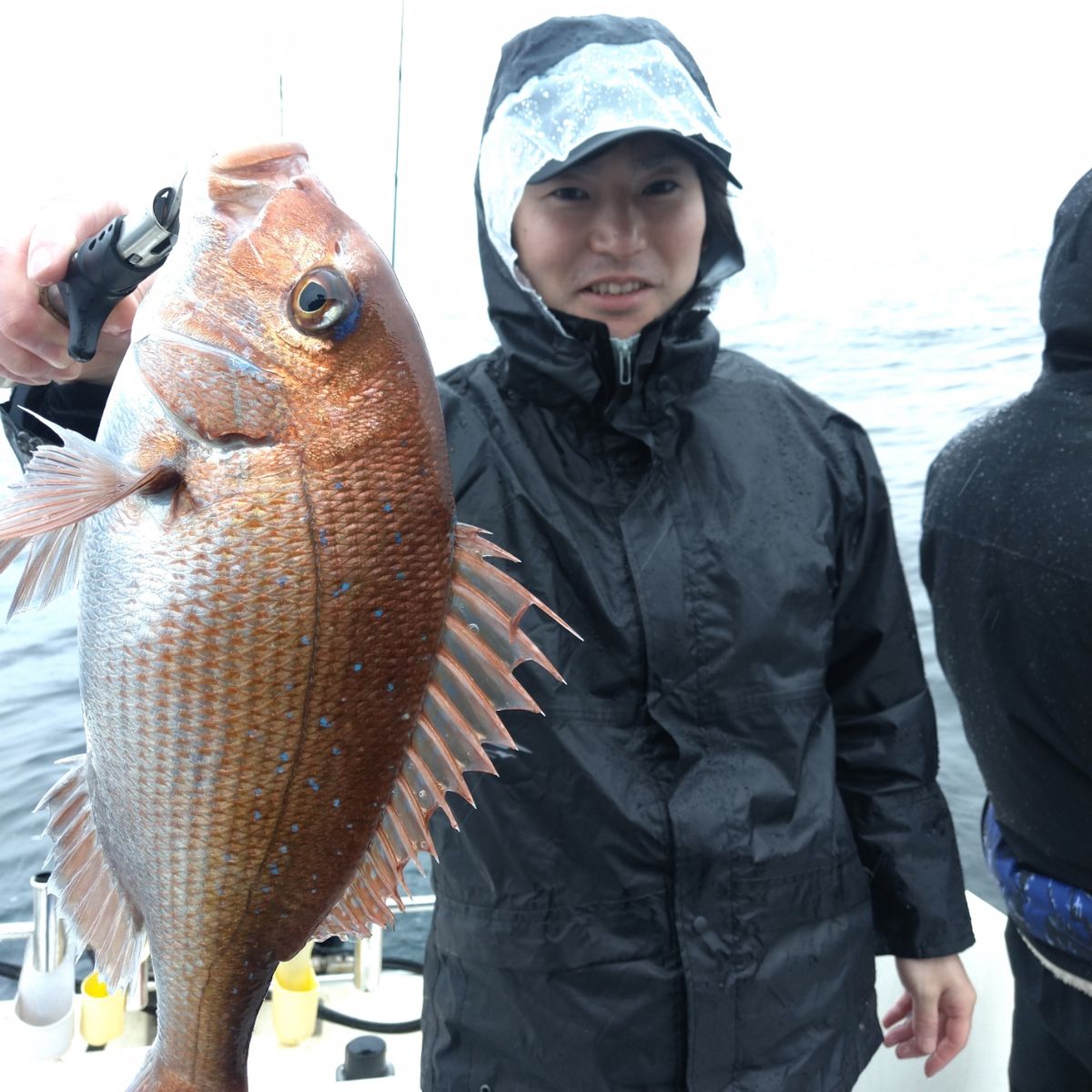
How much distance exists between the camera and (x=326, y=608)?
1.15 metres

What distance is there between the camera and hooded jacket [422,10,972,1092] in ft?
6.06

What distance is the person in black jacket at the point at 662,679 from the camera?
185cm

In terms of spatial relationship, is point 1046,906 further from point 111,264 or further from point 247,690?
point 111,264

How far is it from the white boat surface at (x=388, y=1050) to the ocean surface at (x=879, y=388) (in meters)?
1.12

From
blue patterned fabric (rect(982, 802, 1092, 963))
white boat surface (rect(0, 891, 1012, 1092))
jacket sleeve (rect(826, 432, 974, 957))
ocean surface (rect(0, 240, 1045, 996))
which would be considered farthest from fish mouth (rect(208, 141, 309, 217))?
white boat surface (rect(0, 891, 1012, 1092))

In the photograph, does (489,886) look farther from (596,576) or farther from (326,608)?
(326,608)

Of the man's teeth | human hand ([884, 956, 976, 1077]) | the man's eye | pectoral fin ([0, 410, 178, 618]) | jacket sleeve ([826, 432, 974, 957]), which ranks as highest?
the man's eye

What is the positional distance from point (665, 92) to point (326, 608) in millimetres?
1336

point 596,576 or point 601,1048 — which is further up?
point 596,576

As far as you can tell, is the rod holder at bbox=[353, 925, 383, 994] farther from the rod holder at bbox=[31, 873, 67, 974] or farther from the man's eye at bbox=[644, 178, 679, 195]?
the man's eye at bbox=[644, 178, 679, 195]

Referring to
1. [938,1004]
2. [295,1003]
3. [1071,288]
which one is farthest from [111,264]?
[295,1003]

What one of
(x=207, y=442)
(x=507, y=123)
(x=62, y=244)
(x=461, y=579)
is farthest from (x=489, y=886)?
(x=507, y=123)

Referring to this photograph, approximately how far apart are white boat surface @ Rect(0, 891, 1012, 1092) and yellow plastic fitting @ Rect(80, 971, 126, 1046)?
3 centimetres

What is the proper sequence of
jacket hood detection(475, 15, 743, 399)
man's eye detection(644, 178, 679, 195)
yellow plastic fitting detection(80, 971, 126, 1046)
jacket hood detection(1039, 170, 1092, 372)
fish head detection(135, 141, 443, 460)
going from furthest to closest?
1. yellow plastic fitting detection(80, 971, 126, 1046)
2. jacket hood detection(1039, 170, 1092, 372)
3. man's eye detection(644, 178, 679, 195)
4. jacket hood detection(475, 15, 743, 399)
5. fish head detection(135, 141, 443, 460)
